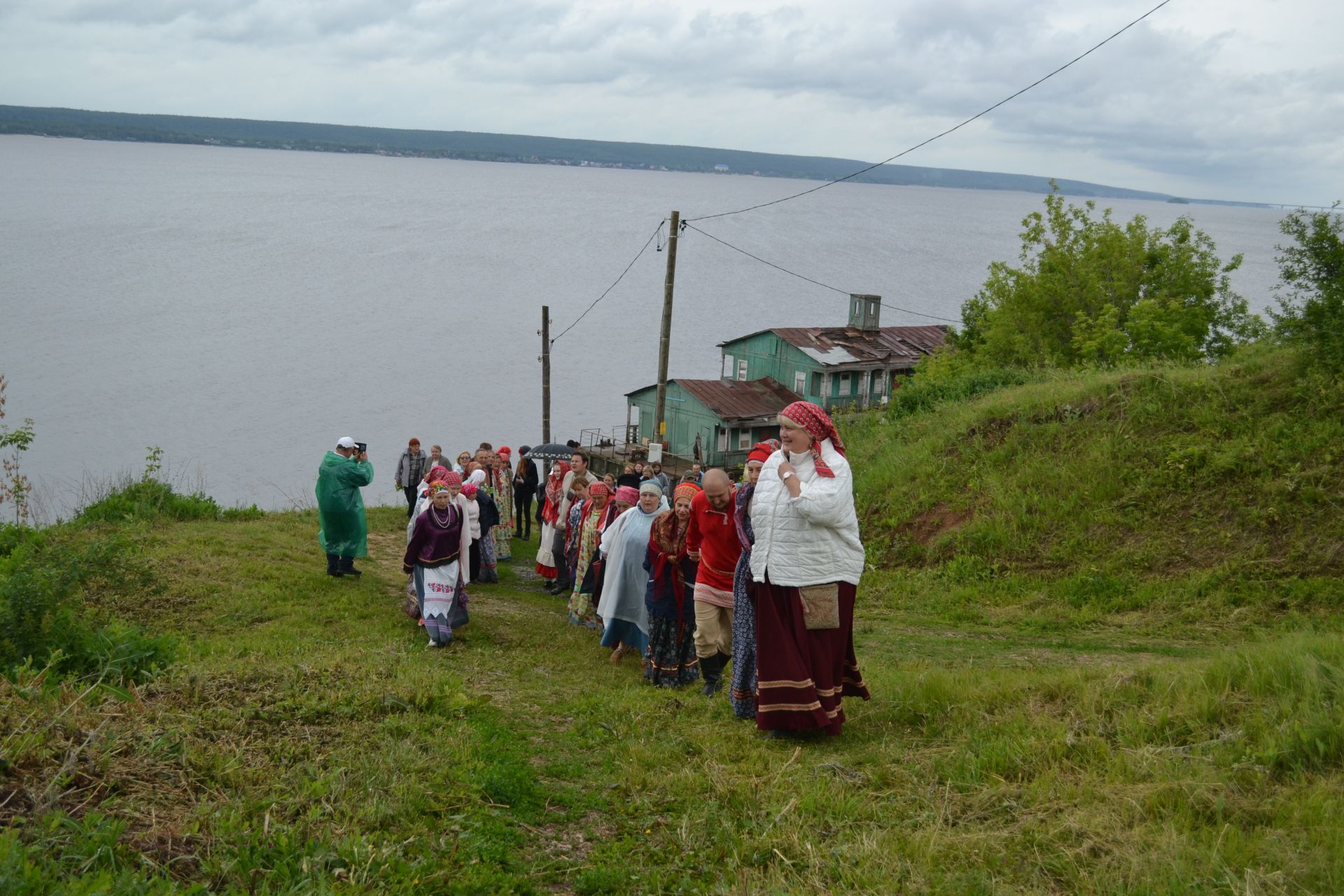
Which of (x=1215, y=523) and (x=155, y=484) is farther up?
(x=1215, y=523)

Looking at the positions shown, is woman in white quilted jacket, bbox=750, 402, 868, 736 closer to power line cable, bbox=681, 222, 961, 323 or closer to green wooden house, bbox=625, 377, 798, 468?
green wooden house, bbox=625, 377, 798, 468

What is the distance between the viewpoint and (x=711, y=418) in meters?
41.9

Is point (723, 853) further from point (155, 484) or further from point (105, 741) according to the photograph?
point (155, 484)

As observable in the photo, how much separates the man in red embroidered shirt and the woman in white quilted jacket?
108 cm

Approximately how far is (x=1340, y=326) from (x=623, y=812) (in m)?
12.8

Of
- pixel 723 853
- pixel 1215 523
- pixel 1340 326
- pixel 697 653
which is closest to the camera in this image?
pixel 723 853

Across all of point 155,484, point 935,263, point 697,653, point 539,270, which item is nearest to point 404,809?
point 697,653

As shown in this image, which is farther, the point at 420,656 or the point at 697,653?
the point at 420,656

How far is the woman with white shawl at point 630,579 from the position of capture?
32.8ft

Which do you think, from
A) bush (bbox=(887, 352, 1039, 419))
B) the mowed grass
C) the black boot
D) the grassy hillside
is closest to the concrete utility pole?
bush (bbox=(887, 352, 1039, 419))

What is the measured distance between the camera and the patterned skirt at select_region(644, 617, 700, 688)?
915 centimetres

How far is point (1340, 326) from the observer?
14.3m

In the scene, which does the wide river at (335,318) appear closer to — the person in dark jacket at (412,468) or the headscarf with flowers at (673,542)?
the person in dark jacket at (412,468)

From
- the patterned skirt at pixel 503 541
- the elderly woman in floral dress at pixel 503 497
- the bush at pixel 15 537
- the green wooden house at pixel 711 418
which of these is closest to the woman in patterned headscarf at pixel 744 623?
the elderly woman in floral dress at pixel 503 497
